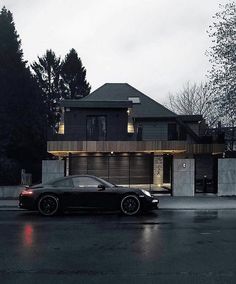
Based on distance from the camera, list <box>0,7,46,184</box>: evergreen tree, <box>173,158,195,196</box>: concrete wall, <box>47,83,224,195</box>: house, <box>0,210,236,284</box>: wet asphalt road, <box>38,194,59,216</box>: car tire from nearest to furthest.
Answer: <box>0,210,236,284</box>: wet asphalt road
<box>38,194,59,216</box>: car tire
<box>173,158,195,196</box>: concrete wall
<box>47,83,224,195</box>: house
<box>0,7,46,184</box>: evergreen tree

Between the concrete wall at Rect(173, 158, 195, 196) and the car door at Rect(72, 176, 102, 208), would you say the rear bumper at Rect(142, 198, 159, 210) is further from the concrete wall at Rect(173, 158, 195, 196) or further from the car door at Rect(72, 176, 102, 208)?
the concrete wall at Rect(173, 158, 195, 196)

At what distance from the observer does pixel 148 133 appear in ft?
111

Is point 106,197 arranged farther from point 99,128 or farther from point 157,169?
point 157,169

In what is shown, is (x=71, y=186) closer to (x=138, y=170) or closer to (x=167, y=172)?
(x=138, y=170)

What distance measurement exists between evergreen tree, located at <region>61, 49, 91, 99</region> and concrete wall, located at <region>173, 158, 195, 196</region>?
5134cm

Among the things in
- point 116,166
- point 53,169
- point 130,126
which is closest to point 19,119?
point 130,126

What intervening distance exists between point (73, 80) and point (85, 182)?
58412 millimetres

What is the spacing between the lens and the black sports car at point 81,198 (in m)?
14.2

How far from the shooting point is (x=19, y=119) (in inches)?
1734

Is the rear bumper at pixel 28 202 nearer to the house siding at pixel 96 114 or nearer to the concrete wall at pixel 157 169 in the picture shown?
the house siding at pixel 96 114

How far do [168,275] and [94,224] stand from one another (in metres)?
5.97

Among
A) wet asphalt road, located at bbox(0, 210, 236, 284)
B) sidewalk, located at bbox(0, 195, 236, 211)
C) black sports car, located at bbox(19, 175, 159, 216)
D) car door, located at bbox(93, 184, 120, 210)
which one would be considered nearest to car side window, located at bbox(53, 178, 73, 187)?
black sports car, located at bbox(19, 175, 159, 216)

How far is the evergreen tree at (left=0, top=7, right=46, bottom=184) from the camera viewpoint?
137 feet

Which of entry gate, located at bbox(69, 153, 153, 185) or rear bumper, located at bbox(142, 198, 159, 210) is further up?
entry gate, located at bbox(69, 153, 153, 185)
